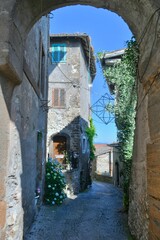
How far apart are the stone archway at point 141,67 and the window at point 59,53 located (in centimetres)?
1237

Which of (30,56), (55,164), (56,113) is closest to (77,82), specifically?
(56,113)

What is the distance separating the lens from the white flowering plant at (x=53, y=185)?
881 cm

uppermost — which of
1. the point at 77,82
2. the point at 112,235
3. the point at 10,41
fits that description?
the point at 77,82

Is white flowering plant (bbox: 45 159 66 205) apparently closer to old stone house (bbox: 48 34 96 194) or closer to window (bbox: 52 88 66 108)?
old stone house (bbox: 48 34 96 194)

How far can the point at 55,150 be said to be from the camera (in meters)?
16.5

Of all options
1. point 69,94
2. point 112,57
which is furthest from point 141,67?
point 69,94

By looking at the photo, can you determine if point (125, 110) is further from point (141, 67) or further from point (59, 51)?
point (59, 51)

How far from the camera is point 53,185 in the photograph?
920 centimetres

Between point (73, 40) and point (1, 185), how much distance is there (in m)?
14.3

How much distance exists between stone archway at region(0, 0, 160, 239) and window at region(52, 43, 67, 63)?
12375 mm

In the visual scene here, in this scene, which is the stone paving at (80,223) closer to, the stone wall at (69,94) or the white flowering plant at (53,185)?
the white flowering plant at (53,185)

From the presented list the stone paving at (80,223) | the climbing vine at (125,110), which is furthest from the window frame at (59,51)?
the stone paving at (80,223)

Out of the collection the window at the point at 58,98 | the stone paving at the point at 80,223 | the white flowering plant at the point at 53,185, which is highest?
the window at the point at 58,98

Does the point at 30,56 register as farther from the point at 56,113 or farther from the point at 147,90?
the point at 56,113
